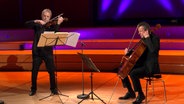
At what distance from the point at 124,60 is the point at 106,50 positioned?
3.58 metres

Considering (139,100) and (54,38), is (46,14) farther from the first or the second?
(139,100)

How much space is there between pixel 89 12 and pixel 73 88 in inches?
194

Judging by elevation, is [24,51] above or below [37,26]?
below

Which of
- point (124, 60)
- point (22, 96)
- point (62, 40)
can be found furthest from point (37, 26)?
point (124, 60)

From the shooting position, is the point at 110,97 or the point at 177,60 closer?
the point at 110,97

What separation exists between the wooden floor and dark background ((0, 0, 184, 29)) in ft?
10.2

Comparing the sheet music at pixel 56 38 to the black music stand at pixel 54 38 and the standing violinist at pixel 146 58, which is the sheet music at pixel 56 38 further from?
the standing violinist at pixel 146 58

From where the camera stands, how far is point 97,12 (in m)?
11.3

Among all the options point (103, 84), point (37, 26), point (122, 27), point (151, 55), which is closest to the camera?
point (151, 55)

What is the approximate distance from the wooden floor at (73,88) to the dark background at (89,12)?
3.10 metres

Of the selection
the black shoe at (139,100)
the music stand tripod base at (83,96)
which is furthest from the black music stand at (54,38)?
the black shoe at (139,100)

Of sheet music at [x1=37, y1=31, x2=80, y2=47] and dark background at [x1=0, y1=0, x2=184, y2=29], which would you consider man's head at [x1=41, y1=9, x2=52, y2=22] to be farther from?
dark background at [x1=0, y1=0, x2=184, y2=29]

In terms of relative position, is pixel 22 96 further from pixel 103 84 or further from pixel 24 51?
pixel 24 51

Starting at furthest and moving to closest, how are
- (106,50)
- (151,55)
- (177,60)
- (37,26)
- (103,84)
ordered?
(106,50) → (177,60) → (103,84) → (37,26) → (151,55)
